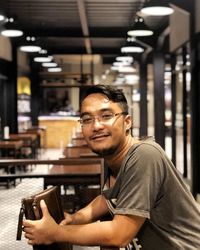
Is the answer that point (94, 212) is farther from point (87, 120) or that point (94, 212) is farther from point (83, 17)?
point (83, 17)

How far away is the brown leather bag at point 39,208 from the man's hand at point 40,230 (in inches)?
1.7

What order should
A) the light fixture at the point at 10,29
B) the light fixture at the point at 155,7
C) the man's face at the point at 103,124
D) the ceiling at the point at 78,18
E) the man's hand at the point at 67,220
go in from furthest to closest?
the ceiling at the point at 78,18 < the light fixture at the point at 10,29 < the light fixture at the point at 155,7 < the man's hand at the point at 67,220 < the man's face at the point at 103,124

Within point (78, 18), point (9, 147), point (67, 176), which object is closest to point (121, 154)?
point (67, 176)

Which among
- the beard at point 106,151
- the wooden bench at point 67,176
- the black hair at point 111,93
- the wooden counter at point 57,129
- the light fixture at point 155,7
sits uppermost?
the light fixture at point 155,7

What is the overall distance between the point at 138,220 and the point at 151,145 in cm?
26

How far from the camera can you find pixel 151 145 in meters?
1.57

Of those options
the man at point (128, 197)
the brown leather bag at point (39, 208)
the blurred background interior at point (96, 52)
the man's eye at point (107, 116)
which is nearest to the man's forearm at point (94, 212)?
the brown leather bag at point (39, 208)

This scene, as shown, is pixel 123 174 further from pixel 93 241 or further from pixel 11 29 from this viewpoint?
pixel 11 29

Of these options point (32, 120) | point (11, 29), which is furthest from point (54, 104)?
point (11, 29)

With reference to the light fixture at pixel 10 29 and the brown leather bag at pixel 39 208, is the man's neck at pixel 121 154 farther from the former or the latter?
the light fixture at pixel 10 29

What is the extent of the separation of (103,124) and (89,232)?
0.37 metres

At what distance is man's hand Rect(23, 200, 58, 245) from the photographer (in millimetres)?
1508

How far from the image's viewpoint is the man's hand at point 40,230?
4.95ft

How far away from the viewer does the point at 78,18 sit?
10.5 meters
